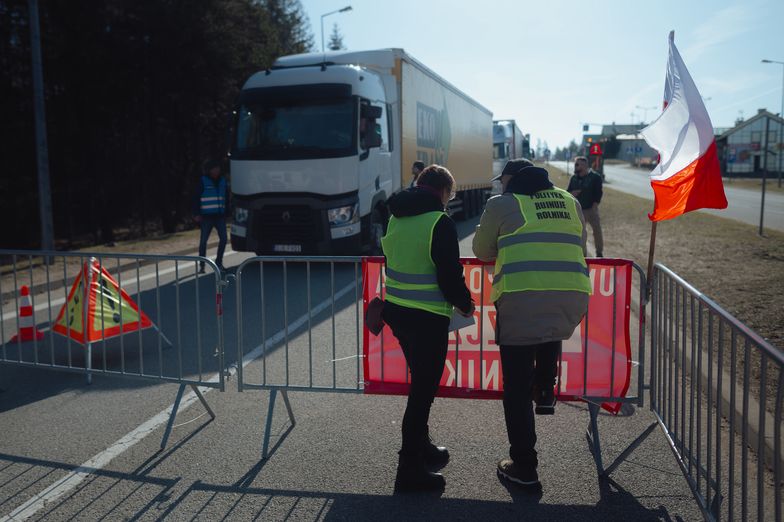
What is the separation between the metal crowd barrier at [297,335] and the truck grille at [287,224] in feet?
2.49

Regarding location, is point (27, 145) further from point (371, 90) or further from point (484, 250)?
point (484, 250)

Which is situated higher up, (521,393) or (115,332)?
(521,393)

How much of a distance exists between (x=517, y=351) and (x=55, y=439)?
122 inches

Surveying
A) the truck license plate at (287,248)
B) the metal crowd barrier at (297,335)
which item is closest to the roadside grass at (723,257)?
the metal crowd barrier at (297,335)

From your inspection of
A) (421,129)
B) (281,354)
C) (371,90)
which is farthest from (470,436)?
(421,129)

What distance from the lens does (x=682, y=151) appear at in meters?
4.48

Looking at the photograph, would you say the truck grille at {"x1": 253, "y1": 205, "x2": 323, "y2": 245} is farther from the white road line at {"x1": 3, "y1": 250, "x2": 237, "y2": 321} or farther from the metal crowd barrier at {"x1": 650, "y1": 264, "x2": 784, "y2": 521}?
the metal crowd barrier at {"x1": 650, "y1": 264, "x2": 784, "y2": 521}

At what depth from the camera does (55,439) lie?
4.83 metres

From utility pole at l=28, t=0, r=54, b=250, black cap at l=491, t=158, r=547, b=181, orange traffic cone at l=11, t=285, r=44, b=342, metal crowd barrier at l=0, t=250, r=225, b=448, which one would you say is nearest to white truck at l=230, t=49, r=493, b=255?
metal crowd barrier at l=0, t=250, r=225, b=448

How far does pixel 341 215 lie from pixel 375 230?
4.29 feet

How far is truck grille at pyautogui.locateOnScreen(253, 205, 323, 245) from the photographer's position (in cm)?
1235

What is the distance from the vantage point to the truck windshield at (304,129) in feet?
40.6

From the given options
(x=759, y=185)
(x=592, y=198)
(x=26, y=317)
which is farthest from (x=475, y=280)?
(x=759, y=185)

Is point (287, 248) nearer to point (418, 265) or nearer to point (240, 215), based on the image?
point (240, 215)
